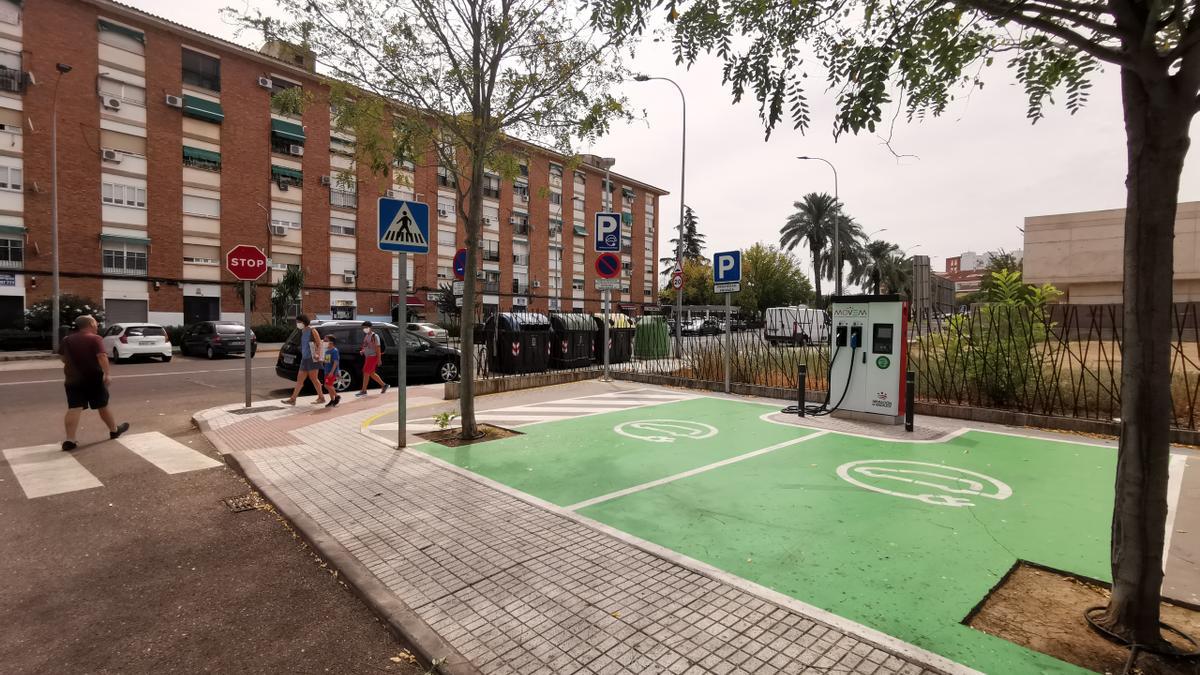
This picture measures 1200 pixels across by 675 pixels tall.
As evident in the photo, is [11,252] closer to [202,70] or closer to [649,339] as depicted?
[202,70]


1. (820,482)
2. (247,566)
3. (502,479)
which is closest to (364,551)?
(247,566)

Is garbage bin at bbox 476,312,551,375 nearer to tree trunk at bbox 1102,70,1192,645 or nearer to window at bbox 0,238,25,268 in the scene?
tree trunk at bbox 1102,70,1192,645

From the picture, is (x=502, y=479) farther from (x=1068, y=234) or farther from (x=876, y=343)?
(x=1068, y=234)

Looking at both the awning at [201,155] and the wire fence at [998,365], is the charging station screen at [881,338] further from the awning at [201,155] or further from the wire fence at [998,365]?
the awning at [201,155]

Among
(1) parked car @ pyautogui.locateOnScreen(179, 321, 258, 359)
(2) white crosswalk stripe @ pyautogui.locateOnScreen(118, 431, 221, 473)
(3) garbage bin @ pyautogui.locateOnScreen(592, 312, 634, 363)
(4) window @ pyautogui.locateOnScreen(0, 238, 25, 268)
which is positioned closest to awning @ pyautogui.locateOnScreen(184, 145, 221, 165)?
(4) window @ pyautogui.locateOnScreen(0, 238, 25, 268)

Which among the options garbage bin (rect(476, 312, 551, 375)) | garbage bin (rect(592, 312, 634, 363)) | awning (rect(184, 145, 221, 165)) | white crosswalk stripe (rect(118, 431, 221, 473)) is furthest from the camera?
awning (rect(184, 145, 221, 165))

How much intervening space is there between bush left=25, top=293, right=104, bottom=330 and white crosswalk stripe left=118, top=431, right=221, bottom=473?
904 inches

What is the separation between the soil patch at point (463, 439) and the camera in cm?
734

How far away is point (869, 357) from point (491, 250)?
43.8 m

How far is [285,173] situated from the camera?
36.4 m

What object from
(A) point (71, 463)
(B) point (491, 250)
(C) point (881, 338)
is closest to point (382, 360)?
(A) point (71, 463)

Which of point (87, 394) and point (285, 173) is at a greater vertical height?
point (285, 173)

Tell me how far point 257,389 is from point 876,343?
43.6 feet

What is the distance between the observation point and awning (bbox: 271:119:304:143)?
35.8m
